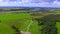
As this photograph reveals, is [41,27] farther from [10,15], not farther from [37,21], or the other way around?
[10,15]

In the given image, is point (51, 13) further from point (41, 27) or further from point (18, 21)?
point (18, 21)

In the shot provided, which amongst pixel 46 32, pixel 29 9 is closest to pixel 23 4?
pixel 29 9

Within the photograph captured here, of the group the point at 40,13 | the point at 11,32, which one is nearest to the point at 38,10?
the point at 40,13

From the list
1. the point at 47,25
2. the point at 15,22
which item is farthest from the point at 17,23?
the point at 47,25

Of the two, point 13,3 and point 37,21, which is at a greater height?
point 13,3

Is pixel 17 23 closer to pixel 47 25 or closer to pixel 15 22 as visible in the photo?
pixel 15 22

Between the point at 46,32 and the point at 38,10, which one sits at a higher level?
the point at 38,10

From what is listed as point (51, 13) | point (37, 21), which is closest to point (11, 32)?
point (37, 21)
